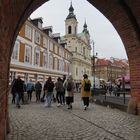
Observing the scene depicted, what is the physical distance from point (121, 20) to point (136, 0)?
1.24m

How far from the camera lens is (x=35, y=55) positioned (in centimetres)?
3828

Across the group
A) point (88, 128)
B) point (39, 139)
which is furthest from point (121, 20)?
point (39, 139)

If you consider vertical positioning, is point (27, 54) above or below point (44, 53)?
below

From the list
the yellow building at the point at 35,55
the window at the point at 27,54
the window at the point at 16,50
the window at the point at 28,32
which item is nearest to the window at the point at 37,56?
the yellow building at the point at 35,55

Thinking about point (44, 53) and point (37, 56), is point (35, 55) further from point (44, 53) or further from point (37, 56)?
point (44, 53)

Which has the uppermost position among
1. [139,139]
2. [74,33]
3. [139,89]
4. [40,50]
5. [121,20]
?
[74,33]

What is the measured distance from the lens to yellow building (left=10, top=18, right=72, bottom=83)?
32.2 m

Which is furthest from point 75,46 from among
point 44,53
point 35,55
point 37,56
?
→ point 35,55

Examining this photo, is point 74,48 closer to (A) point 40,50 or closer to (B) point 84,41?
(B) point 84,41

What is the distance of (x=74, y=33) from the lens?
2803 inches

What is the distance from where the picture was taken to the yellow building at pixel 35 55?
3216 cm

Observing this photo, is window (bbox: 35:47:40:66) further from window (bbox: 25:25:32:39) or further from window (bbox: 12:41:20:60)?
window (bbox: 12:41:20:60)

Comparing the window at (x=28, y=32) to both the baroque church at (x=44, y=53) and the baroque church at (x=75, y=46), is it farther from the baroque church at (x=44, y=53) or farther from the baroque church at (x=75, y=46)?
the baroque church at (x=75, y=46)

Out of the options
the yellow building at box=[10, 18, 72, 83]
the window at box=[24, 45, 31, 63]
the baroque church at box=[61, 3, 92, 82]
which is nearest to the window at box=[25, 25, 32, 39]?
the yellow building at box=[10, 18, 72, 83]
